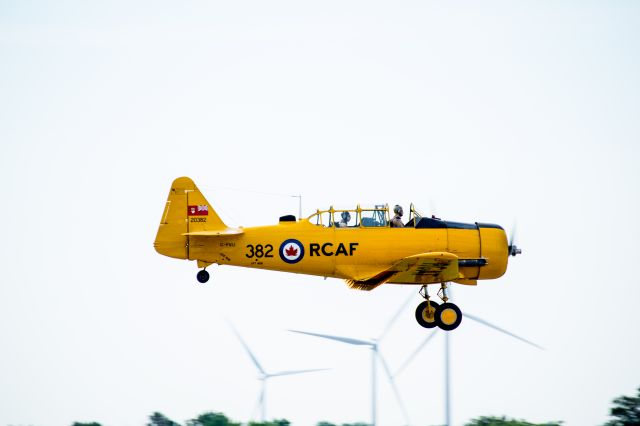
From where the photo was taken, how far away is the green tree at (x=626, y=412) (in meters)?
40.5

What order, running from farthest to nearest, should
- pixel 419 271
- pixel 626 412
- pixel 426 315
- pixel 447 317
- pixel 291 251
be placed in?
pixel 626 412
pixel 426 315
pixel 447 317
pixel 291 251
pixel 419 271

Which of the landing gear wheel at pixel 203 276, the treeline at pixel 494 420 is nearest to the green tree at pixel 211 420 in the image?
the treeline at pixel 494 420

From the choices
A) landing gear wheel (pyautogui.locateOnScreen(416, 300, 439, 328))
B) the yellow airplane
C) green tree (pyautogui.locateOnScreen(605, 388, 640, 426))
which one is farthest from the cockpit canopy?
green tree (pyautogui.locateOnScreen(605, 388, 640, 426))

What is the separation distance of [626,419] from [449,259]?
52.3 feet

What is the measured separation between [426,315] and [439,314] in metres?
0.40

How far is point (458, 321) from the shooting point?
28.0m

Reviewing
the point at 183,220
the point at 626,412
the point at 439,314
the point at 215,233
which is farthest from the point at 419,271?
the point at 626,412

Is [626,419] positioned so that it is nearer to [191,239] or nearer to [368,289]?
[368,289]

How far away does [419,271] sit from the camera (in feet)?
90.6

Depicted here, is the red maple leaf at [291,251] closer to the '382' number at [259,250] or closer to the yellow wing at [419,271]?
the '382' number at [259,250]

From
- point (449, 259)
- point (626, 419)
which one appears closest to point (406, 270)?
point (449, 259)

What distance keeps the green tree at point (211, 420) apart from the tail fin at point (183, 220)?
53.5 ft

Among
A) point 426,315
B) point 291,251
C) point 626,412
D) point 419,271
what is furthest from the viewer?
point 626,412

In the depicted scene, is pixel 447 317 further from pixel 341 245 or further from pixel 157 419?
pixel 157 419
